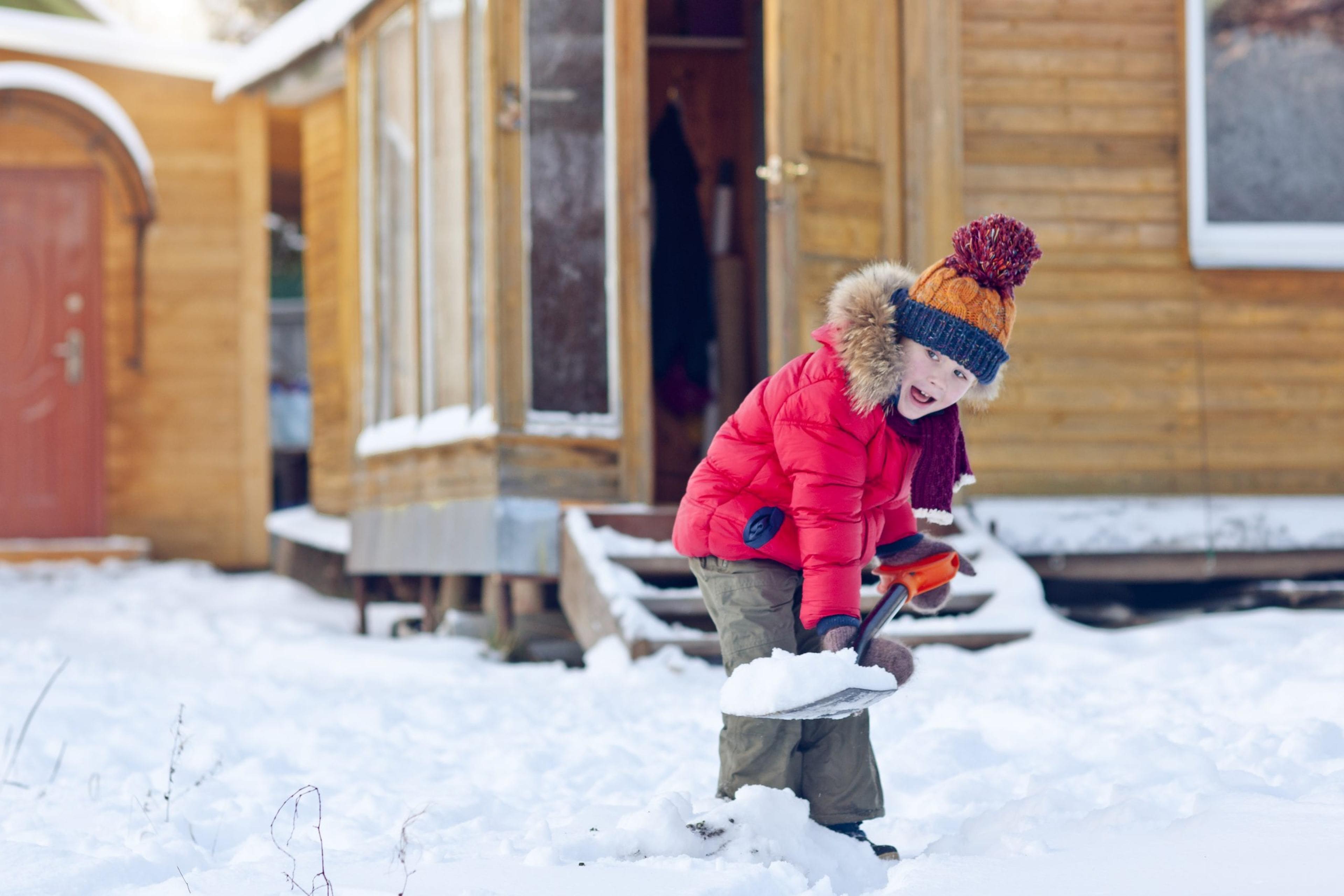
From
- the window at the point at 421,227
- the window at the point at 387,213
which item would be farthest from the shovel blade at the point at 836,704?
the window at the point at 387,213

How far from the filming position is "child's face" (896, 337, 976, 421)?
265cm

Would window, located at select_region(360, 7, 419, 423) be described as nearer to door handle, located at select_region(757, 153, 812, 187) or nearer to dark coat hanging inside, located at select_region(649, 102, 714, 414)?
dark coat hanging inside, located at select_region(649, 102, 714, 414)

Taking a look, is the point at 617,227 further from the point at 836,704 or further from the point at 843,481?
the point at 836,704

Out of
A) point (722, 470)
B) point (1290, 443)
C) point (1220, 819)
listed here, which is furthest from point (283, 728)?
point (1290, 443)

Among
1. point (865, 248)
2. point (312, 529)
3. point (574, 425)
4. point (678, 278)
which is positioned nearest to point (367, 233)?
point (678, 278)

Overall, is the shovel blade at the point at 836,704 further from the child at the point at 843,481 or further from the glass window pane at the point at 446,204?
the glass window pane at the point at 446,204

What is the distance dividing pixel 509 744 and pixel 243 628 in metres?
2.86

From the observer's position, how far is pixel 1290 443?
6.15 metres

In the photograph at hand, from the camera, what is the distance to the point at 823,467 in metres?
2.61

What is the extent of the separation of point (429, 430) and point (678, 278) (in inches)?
69.3

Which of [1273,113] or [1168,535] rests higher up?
[1273,113]

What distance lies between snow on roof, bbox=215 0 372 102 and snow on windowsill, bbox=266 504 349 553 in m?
2.72

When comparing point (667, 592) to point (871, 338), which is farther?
point (667, 592)

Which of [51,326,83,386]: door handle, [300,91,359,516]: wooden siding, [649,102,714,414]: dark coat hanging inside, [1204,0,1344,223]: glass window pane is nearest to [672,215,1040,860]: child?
[1204,0,1344,223]: glass window pane
